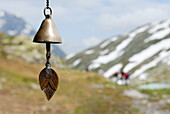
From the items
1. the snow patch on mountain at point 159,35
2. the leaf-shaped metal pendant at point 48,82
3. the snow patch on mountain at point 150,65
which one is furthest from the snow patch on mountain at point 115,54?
the leaf-shaped metal pendant at point 48,82

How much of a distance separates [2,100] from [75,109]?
239 inches

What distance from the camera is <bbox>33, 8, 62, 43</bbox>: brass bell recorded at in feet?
14.6

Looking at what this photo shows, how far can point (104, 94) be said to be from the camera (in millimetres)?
29594

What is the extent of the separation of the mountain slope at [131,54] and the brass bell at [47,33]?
95463 millimetres

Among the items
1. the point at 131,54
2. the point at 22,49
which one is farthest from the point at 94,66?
the point at 22,49

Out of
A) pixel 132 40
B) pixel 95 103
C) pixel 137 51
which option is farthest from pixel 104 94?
pixel 132 40

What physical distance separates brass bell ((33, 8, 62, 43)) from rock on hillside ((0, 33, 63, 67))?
109ft

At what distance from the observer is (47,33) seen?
179 inches

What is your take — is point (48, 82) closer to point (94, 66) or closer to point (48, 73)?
point (48, 73)

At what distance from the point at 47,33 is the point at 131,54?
13338 centimetres

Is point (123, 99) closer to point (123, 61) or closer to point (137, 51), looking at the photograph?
point (123, 61)

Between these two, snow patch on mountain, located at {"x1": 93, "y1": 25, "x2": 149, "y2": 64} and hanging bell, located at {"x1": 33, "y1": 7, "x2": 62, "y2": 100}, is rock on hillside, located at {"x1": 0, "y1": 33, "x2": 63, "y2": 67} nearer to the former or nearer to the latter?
hanging bell, located at {"x1": 33, "y1": 7, "x2": 62, "y2": 100}

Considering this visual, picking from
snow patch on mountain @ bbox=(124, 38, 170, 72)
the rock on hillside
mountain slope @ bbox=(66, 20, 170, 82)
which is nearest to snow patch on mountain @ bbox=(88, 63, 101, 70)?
mountain slope @ bbox=(66, 20, 170, 82)

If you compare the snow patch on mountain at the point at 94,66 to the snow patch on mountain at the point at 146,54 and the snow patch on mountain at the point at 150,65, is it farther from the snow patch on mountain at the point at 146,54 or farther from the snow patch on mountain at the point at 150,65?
the snow patch on mountain at the point at 150,65
